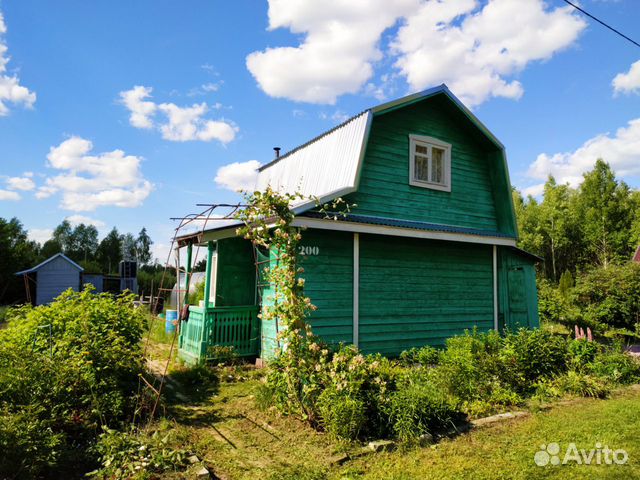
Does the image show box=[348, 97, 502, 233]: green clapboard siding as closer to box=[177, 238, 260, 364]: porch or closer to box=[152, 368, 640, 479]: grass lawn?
box=[177, 238, 260, 364]: porch

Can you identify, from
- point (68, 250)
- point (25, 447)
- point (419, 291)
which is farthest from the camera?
point (68, 250)

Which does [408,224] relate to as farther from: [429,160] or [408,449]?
[408,449]

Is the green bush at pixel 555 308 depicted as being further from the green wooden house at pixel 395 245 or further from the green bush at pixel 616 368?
the green bush at pixel 616 368

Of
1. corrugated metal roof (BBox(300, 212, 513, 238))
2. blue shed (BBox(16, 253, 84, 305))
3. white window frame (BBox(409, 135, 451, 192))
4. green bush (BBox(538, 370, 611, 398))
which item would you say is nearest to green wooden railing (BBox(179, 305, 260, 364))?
corrugated metal roof (BBox(300, 212, 513, 238))

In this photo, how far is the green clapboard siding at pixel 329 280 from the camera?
8133 mm

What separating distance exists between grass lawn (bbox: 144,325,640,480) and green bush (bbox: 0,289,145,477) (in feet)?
2.89

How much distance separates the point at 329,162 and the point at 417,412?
20.7 feet

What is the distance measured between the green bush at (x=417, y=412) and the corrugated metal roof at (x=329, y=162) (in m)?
4.03

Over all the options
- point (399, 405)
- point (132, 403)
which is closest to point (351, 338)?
point (399, 405)

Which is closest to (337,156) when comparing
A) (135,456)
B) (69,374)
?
(69,374)

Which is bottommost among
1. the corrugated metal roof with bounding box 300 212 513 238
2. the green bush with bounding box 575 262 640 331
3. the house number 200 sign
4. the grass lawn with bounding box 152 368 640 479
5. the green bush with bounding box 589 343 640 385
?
the grass lawn with bounding box 152 368 640 479

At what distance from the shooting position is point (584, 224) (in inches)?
1518

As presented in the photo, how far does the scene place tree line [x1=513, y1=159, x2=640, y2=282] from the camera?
117ft

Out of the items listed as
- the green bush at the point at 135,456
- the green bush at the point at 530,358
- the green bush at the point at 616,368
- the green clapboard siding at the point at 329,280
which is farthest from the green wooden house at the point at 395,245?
the green bush at the point at 135,456
